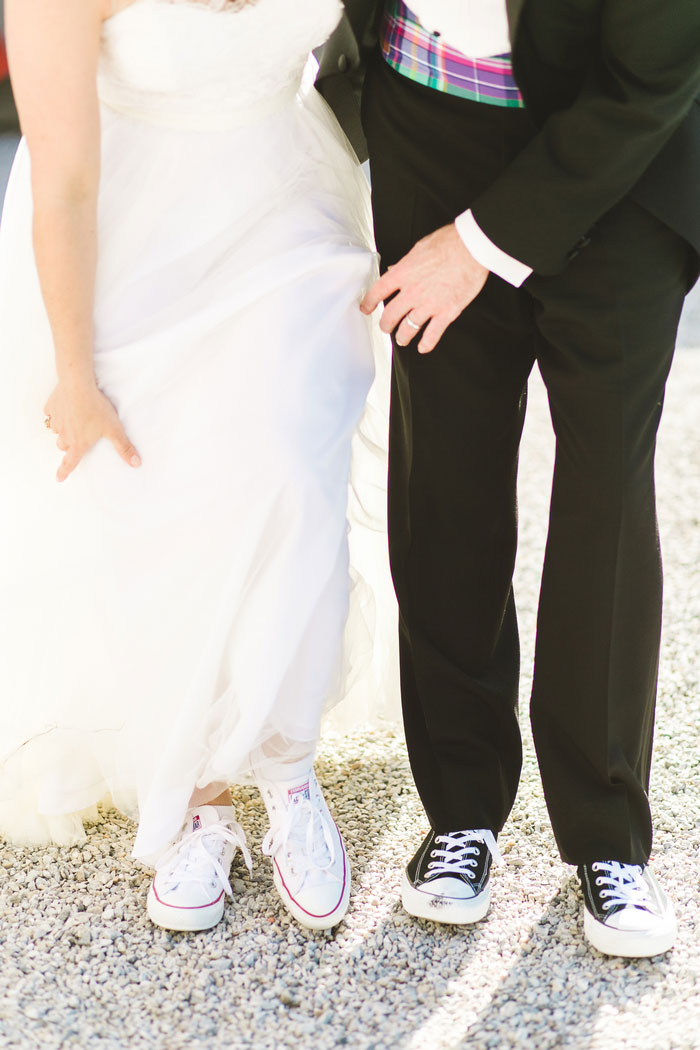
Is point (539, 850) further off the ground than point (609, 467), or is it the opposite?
point (609, 467)

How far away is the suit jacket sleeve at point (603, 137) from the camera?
1.52 m

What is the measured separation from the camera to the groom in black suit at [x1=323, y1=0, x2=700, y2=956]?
1593 millimetres

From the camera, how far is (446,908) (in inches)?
73.9

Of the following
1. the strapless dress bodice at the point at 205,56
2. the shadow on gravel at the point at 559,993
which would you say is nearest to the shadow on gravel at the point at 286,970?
the shadow on gravel at the point at 559,993

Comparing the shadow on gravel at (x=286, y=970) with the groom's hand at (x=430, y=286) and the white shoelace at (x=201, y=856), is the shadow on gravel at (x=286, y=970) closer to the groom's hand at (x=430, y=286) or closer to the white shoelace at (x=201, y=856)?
the white shoelace at (x=201, y=856)

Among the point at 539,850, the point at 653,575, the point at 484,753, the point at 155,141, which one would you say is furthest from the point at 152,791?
the point at 155,141

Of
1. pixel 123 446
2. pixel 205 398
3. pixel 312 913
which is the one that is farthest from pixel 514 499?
pixel 312 913

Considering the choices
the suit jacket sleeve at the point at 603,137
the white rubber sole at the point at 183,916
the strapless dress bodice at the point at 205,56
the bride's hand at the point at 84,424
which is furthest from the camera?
the white rubber sole at the point at 183,916

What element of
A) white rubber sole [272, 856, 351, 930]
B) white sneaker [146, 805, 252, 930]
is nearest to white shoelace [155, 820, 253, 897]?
white sneaker [146, 805, 252, 930]

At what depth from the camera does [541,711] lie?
73.9 inches

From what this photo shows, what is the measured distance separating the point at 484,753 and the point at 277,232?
0.95m

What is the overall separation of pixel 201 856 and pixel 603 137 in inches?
51.5

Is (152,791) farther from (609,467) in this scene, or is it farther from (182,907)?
(609,467)

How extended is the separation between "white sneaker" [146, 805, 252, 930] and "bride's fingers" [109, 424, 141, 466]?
0.66m
